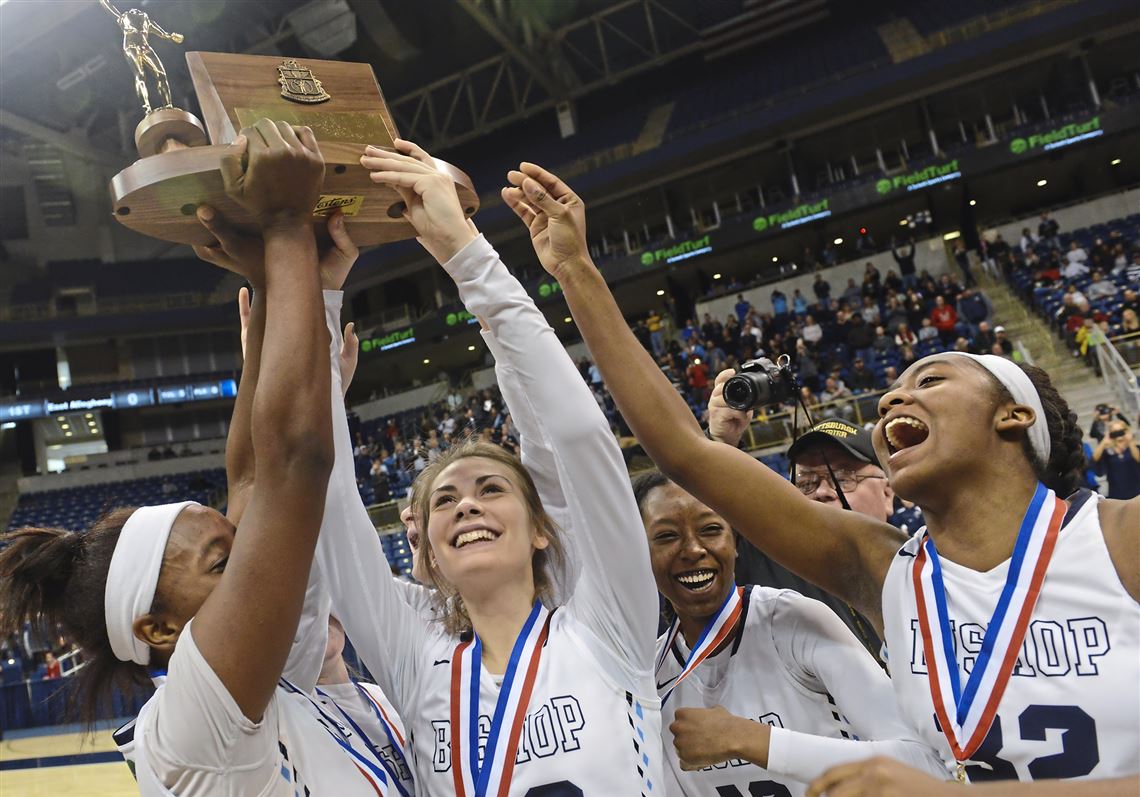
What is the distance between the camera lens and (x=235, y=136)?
1.47 metres

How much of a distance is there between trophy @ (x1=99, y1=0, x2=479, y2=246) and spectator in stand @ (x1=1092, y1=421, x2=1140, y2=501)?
319 inches

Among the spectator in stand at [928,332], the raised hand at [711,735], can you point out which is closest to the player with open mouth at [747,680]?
the raised hand at [711,735]

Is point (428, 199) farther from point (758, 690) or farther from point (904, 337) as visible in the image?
point (904, 337)

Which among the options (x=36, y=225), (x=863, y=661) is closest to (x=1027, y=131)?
(x=863, y=661)

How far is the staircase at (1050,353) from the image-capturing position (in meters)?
11.2

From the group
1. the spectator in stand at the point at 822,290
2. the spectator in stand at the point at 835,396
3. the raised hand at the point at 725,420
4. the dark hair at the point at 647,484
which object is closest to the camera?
the dark hair at the point at 647,484

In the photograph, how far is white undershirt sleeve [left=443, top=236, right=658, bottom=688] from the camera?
4.93 ft

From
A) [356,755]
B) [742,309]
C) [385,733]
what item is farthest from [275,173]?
[742,309]

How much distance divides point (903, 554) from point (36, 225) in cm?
2857

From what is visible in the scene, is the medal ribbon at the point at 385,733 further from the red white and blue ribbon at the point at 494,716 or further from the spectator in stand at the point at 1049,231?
the spectator in stand at the point at 1049,231

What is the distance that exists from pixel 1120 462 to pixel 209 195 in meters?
8.69

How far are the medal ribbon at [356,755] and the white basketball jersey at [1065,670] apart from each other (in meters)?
1.02

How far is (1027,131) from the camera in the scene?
56.3 feet

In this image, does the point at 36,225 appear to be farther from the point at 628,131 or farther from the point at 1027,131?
the point at 1027,131
